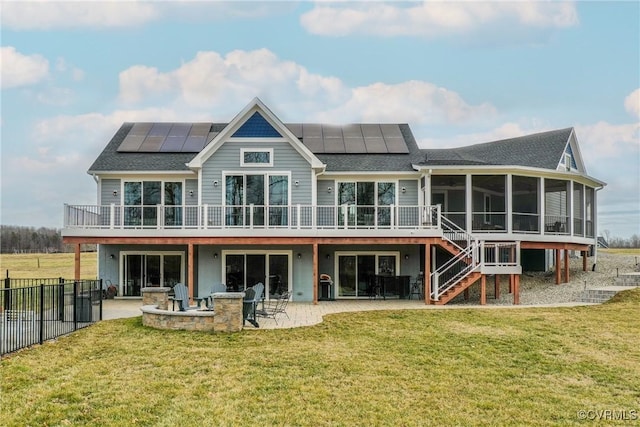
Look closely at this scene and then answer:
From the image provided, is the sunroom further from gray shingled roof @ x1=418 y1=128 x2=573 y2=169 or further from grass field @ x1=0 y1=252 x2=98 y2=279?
grass field @ x1=0 y1=252 x2=98 y2=279

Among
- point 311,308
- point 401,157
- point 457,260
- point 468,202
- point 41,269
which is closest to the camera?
point 311,308

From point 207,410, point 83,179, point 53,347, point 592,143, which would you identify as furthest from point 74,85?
point 592,143

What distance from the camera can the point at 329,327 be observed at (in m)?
12.1

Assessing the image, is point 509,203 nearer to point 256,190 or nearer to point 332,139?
point 332,139

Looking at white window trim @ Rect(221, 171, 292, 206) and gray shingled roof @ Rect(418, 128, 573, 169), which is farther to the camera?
gray shingled roof @ Rect(418, 128, 573, 169)

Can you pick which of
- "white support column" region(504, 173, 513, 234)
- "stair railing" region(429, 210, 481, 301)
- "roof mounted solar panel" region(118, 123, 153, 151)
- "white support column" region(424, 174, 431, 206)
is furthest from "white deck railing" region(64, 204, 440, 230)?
"roof mounted solar panel" region(118, 123, 153, 151)

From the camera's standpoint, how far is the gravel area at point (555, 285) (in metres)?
17.4

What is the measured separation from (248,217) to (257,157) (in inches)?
91.9

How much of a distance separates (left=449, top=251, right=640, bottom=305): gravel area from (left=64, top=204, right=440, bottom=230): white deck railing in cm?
361

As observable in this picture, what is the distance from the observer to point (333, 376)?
26.0 feet

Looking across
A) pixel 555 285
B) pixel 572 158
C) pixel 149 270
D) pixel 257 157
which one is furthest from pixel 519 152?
pixel 149 270

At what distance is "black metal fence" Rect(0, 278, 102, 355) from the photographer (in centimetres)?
994

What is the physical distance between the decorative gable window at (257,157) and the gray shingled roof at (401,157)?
2510 millimetres

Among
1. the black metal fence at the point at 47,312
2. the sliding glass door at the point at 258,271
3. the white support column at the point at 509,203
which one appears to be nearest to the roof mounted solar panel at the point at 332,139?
the sliding glass door at the point at 258,271
